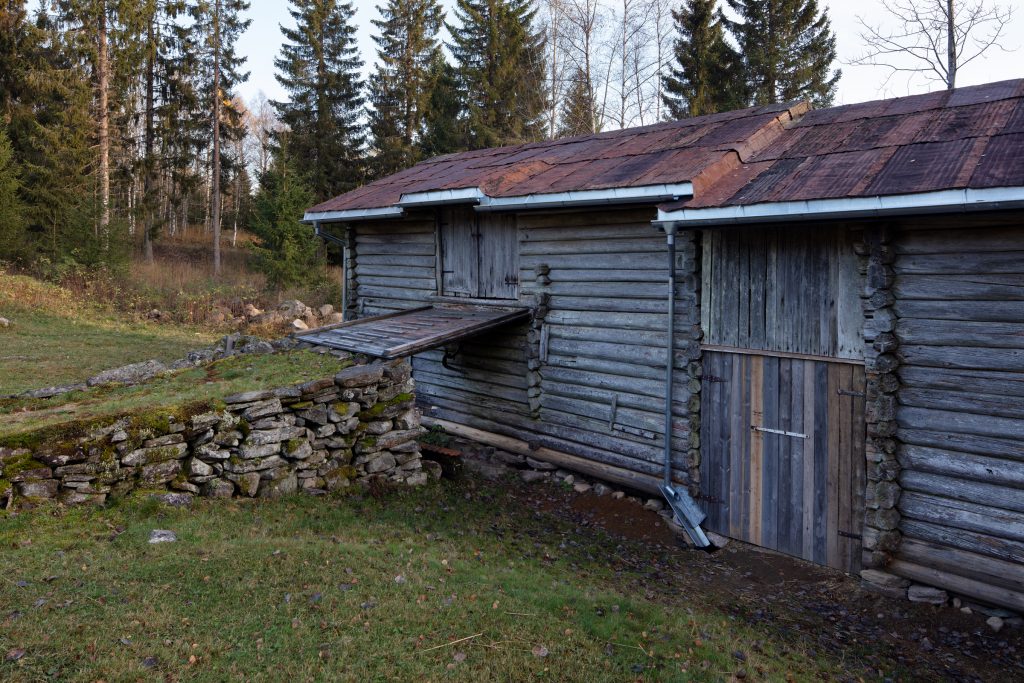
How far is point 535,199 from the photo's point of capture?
9.41 metres

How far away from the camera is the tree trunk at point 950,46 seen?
18.4 meters

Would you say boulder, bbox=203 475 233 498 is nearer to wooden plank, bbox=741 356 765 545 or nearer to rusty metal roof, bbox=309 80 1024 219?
rusty metal roof, bbox=309 80 1024 219

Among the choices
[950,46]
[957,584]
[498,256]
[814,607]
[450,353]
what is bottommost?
[814,607]

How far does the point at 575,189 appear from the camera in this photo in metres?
8.89

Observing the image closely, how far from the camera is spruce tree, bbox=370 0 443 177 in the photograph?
32.8m

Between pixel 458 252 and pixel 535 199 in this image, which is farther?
pixel 458 252

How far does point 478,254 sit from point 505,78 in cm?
1989

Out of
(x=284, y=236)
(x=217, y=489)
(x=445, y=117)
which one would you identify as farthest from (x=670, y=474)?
(x=445, y=117)

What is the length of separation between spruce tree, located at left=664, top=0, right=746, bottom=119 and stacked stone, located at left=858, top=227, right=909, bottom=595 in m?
20.9

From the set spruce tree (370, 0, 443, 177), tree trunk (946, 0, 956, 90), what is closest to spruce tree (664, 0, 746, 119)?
tree trunk (946, 0, 956, 90)

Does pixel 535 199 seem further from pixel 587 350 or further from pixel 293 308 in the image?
pixel 293 308

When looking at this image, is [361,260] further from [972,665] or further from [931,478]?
[972,665]

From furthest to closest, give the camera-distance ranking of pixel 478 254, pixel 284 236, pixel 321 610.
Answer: pixel 284 236 → pixel 478 254 → pixel 321 610

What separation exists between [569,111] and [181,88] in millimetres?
18700
